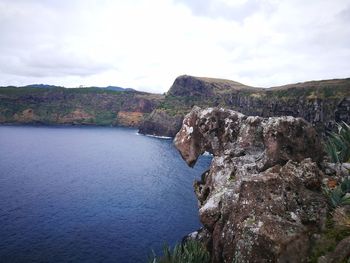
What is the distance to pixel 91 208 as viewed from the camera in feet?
204

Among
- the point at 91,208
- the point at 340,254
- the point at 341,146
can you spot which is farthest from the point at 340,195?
the point at 91,208

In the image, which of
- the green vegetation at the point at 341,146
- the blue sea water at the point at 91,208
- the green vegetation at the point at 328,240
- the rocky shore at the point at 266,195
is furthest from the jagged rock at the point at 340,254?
the blue sea water at the point at 91,208

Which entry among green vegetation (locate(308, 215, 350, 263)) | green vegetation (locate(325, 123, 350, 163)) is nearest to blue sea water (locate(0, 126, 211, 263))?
green vegetation (locate(325, 123, 350, 163))

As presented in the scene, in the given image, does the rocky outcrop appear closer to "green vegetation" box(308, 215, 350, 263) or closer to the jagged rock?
"green vegetation" box(308, 215, 350, 263)

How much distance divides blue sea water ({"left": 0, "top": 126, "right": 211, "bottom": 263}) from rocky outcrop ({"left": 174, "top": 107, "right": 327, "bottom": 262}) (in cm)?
2282

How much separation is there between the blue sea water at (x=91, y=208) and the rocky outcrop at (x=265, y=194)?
22818 millimetres

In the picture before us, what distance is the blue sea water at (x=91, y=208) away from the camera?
44.0m

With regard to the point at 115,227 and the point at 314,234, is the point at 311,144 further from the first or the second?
the point at 115,227

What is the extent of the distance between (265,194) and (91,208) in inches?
1935

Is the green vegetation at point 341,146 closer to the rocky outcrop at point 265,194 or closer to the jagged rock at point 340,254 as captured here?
the rocky outcrop at point 265,194

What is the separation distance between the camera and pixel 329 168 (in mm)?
23172

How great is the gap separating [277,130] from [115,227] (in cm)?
3688

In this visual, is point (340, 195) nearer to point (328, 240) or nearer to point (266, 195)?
point (328, 240)

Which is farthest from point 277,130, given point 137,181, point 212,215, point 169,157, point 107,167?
point 169,157
